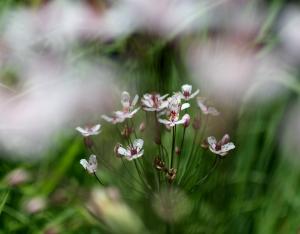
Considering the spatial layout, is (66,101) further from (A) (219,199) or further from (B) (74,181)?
(A) (219,199)

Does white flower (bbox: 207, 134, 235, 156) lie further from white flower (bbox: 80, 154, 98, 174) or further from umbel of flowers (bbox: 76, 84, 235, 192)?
white flower (bbox: 80, 154, 98, 174)

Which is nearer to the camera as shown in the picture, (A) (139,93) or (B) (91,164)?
(B) (91,164)

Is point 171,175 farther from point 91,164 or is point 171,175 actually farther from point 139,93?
point 139,93

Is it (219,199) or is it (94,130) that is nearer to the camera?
(94,130)

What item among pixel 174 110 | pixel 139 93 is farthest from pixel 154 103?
pixel 139 93

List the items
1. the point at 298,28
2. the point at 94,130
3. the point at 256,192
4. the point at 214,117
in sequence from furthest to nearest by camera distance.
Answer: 1. the point at 298,28
2. the point at 256,192
3. the point at 214,117
4. the point at 94,130

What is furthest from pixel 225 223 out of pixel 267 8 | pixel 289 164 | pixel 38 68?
pixel 267 8

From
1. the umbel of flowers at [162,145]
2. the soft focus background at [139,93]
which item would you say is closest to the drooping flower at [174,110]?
the umbel of flowers at [162,145]

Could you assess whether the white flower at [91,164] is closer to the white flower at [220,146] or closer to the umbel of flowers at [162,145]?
the umbel of flowers at [162,145]

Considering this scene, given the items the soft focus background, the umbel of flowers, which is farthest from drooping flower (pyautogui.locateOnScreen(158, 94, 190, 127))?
the soft focus background
